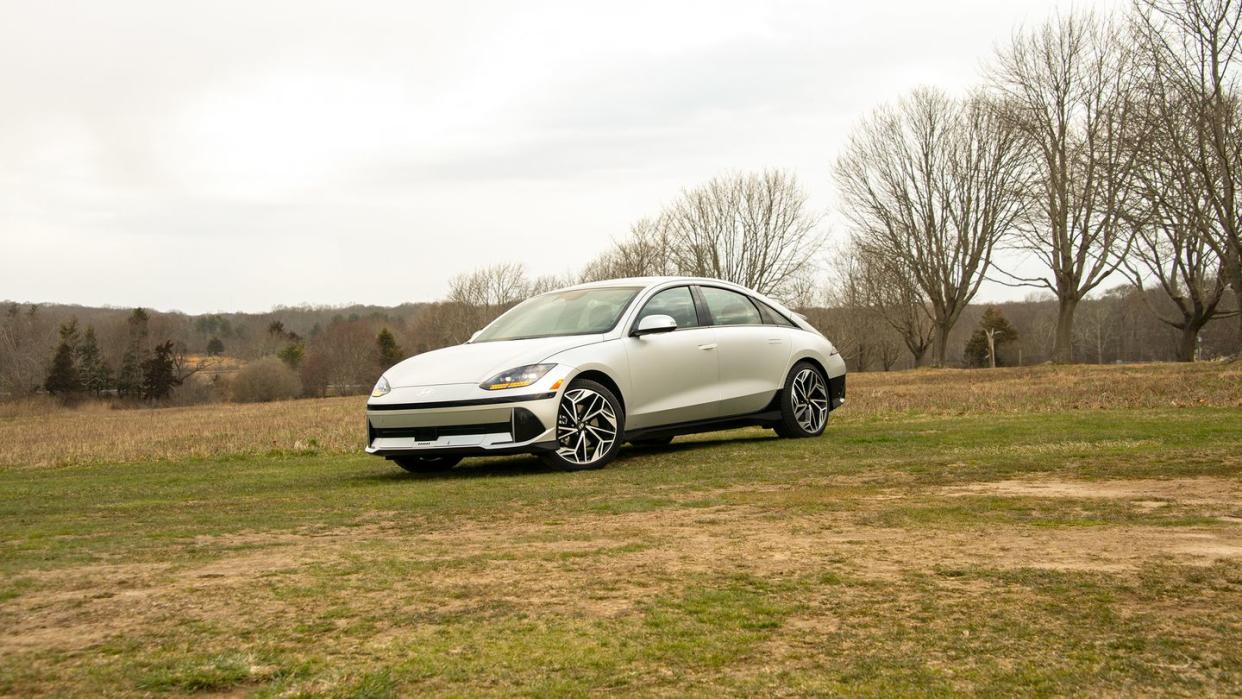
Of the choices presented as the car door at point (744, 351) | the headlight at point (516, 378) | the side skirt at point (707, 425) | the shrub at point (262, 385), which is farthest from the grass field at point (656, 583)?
the shrub at point (262, 385)

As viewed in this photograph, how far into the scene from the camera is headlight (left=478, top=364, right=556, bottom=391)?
7957 millimetres

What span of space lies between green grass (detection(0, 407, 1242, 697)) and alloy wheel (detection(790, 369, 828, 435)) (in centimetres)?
321

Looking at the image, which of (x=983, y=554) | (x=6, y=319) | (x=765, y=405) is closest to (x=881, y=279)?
(x=765, y=405)

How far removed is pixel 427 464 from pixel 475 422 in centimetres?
143

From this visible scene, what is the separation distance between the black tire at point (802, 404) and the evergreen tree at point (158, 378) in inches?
3903

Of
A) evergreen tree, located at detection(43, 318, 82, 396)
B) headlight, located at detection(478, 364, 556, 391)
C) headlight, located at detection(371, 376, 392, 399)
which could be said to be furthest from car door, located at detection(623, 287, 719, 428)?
evergreen tree, located at detection(43, 318, 82, 396)

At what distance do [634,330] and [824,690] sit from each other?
6478 millimetres

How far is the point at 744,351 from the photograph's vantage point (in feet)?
32.3

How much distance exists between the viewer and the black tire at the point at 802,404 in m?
10.3

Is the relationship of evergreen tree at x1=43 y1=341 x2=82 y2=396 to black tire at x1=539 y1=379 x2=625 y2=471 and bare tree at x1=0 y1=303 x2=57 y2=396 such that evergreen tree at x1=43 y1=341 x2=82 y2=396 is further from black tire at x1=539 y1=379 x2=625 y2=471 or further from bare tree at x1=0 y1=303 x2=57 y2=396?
black tire at x1=539 y1=379 x2=625 y2=471

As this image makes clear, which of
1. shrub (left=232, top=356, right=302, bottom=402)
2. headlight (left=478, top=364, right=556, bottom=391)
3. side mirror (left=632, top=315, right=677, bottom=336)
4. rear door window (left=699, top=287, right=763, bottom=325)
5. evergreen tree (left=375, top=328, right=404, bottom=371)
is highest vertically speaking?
evergreen tree (left=375, top=328, right=404, bottom=371)

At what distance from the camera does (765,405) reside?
401 inches

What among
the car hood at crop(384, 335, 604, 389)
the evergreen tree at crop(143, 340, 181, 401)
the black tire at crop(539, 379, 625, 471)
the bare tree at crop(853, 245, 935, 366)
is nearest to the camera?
the car hood at crop(384, 335, 604, 389)

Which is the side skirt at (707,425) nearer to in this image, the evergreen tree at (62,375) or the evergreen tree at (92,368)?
the evergreen tree at (62,375)
